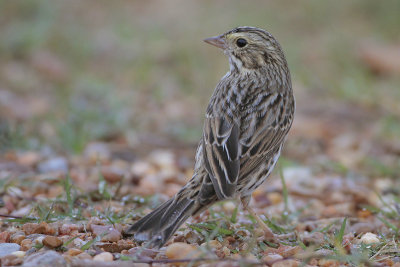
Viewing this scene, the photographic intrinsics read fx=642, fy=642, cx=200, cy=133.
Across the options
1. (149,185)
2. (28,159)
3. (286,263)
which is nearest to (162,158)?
(149,185)

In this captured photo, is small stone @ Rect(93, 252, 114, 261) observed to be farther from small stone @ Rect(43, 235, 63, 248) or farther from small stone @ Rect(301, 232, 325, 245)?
small stone @ Rect(301, 232, 325, 245)

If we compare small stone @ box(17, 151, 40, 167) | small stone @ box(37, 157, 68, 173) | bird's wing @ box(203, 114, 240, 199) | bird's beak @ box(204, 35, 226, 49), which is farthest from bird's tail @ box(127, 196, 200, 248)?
small stone @ box(17, 151, 40, 167)

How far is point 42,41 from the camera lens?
10.5 m

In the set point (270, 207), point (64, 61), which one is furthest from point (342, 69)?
point (270, 207)

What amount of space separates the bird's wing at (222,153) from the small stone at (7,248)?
4.36 ft

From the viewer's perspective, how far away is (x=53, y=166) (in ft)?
20.9

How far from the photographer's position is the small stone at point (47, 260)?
362 cm

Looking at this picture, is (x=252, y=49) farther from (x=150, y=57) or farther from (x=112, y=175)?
(x=150, y=57)

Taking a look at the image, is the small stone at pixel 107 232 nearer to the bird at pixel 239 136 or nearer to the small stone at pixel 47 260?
the bird at pixel 239 136

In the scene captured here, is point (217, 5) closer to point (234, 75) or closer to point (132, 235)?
point (234, 75)

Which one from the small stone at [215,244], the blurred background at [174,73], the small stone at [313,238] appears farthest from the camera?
the blurred background at [174,73]

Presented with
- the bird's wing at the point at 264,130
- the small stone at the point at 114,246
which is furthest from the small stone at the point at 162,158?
the small stone at the point at 114,246

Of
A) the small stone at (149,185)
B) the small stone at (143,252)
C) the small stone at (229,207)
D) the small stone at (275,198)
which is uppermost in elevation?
the small stone at (143,252)

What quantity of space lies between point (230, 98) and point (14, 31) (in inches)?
253
